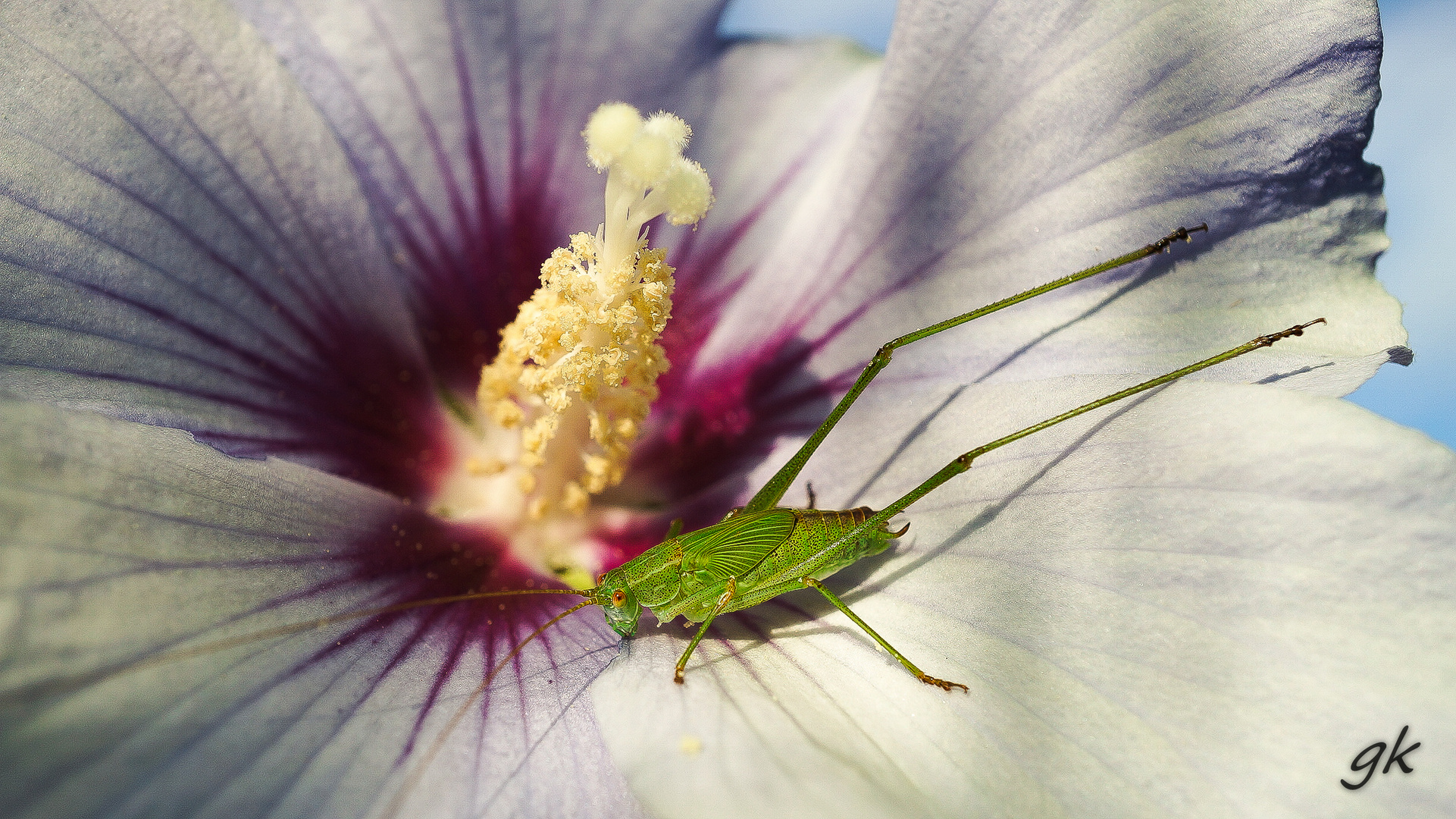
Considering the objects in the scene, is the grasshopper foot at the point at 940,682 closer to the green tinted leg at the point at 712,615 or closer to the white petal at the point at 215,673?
the green tinted leg at the point at 712,615

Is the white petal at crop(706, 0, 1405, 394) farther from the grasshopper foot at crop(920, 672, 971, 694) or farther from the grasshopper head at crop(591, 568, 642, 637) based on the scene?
the grasshopper head at crop(591, 568, 642, 637)

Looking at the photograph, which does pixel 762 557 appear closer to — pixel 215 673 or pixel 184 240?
pixel 215 673

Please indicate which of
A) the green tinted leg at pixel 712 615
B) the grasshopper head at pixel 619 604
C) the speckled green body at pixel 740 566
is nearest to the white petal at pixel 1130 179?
the speckled green body at pixel 740 566

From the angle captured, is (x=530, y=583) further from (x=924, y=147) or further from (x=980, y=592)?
(x=924, y=147)

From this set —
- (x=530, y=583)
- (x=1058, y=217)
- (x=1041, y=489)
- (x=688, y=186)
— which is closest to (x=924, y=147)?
(x=1058, y=217)

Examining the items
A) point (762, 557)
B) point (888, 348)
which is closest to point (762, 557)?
point (762, 557)

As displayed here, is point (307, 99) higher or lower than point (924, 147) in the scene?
higher

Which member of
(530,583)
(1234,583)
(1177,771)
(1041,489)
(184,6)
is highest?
(184,6)
